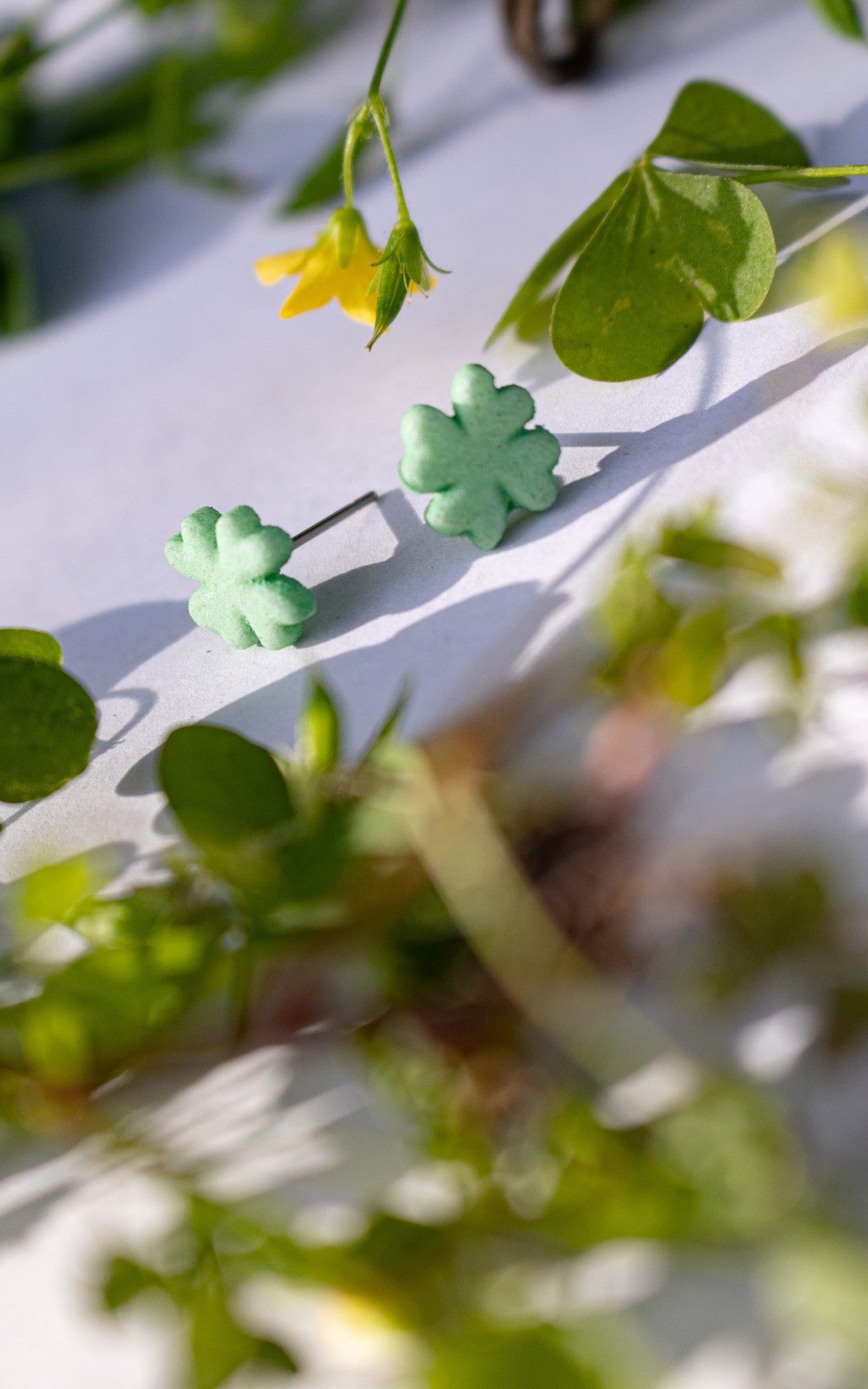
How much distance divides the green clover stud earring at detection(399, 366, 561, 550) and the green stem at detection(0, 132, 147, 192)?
1.39 feet

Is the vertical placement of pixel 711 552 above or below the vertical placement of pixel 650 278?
below

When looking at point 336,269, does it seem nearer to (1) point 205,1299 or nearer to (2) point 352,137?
(2) point 352,137

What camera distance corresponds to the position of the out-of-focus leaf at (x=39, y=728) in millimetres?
410

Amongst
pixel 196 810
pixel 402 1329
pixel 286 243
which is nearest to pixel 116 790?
pixel 196 810

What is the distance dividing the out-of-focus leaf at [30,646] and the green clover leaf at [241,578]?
0.17ft

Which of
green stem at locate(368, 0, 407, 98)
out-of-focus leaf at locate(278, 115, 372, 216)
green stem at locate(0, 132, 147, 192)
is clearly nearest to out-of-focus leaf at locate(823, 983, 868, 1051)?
green stem at locate(368, 0, 407, 98)

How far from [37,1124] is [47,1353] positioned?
0.22 feet

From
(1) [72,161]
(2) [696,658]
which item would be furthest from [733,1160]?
(1) [72,161]

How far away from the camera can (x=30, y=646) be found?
0.42 meters

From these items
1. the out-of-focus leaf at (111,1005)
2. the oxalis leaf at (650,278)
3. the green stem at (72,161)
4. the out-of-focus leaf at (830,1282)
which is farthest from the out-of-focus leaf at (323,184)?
the out-of-focus leaf at (830,1282)

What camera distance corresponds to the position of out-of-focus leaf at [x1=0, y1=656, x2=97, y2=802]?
410 millimetres

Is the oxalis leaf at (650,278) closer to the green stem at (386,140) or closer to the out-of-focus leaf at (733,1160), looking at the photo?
the green stem at (386,140)

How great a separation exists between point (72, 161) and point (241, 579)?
0.44 metres

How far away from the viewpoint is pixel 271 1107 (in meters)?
0.34
